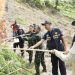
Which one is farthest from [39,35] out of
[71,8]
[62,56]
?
[71,8]

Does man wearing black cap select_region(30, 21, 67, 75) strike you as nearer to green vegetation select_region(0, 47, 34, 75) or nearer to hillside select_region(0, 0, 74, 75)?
green vegetation select_region(0, 47, 34, 75)

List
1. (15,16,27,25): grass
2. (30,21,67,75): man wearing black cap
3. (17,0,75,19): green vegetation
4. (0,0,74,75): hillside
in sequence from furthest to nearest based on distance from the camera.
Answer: (17,0,75,19): green vegetation < (15,16,27,25): grass < (0,0,74,75): hillside < (30,21,67,75): man wearing black cap

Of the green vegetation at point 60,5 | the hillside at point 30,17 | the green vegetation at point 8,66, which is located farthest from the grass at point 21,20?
the green vegetation at point 8,66

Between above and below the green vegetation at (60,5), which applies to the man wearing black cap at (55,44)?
Result: above

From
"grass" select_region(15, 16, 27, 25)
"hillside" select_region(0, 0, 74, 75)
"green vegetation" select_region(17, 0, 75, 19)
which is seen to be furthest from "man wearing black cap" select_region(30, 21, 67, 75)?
"green vegetation" select_region(17, 0, 75, 19)

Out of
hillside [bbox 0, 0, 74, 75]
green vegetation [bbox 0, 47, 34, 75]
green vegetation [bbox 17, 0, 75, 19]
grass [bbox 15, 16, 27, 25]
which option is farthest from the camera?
green vegetation [bbox 17, 0, 75, 19]

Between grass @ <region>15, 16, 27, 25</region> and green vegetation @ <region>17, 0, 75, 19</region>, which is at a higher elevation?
grass @ <region>15, 16, 27, 25</region>

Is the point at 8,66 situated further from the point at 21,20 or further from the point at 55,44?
the point at 21,20

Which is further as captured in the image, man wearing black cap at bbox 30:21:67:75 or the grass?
the grass

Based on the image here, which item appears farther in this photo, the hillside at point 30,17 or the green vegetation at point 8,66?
the hillside at point 30,17

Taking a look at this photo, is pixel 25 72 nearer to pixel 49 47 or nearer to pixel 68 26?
pixel 49 47

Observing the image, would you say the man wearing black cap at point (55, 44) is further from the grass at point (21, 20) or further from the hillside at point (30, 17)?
the grass at point (21, 20)

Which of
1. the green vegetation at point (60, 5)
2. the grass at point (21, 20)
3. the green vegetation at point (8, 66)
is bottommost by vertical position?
the green vegetation at point (60, 5)

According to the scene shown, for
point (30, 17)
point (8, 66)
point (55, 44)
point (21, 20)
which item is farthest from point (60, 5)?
point (8, 66)
